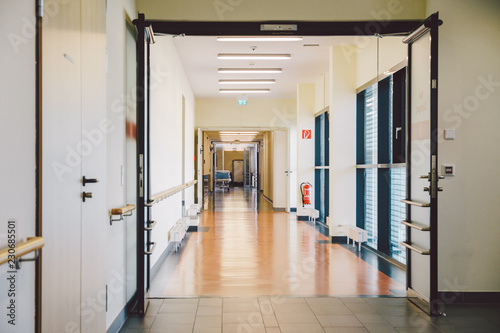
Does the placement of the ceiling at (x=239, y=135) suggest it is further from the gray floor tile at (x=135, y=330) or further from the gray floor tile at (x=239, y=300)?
the gray floor tile at (x=135, y=330)

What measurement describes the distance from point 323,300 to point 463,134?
216 cm

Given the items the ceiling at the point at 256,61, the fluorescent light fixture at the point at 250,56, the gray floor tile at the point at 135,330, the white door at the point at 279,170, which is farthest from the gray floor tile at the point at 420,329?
the white door at the point at 279,170

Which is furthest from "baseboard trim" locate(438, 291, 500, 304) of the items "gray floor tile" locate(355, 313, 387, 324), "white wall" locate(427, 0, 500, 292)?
"gray floor tile" locate(355, 313, 387, 324)

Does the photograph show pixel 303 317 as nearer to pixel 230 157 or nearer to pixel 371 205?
pixel 371 205

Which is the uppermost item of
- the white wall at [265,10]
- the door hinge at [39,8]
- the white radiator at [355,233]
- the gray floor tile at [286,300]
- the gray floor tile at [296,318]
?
the white wall at [265,10]

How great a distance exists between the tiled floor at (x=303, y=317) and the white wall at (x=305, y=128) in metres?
5.91

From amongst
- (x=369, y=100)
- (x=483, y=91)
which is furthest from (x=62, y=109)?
(x=369, y=100)

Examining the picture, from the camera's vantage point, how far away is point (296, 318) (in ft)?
10.5

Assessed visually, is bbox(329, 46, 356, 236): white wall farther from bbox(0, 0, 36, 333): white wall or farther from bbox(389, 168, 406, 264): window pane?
bbox(0, 0, 36, 333): white wall

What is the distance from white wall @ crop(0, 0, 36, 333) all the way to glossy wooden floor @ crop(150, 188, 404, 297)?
251 centimetres

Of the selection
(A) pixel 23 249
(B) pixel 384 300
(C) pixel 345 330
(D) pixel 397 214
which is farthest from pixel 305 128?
(A) pixel 23 249

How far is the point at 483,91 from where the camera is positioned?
11.8 ft

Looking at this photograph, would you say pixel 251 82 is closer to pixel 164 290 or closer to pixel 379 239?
pixel 379 239

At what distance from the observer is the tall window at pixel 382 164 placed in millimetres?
5195
